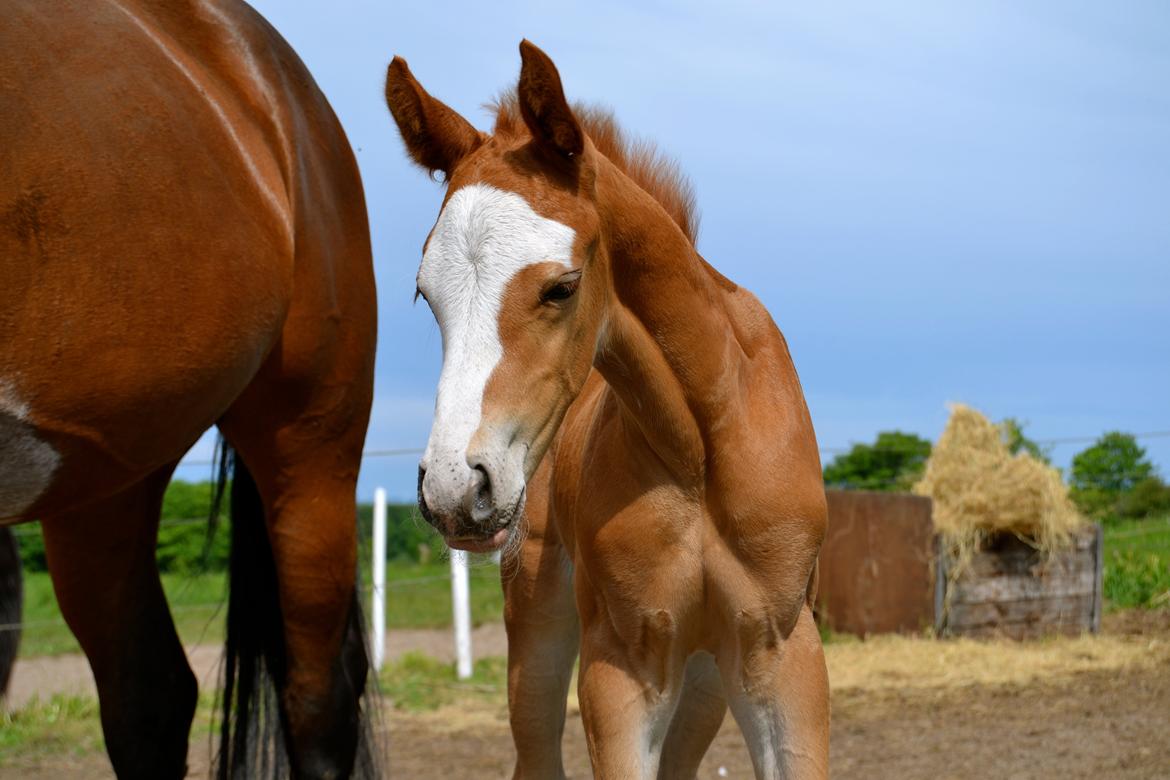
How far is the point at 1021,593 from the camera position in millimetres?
7320

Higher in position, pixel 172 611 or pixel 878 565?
pixel 878 565

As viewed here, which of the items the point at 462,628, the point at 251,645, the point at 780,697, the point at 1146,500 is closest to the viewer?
the point at 780,697

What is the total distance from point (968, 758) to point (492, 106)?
3403 mm

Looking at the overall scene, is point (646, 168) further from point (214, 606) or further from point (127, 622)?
point (214, 606)

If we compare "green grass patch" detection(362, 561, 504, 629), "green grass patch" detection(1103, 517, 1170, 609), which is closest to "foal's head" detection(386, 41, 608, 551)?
"green grass patch" detection(362, 561, 504, 629)

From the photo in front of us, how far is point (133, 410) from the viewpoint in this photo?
2.51 meters

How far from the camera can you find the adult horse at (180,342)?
2.34 metres

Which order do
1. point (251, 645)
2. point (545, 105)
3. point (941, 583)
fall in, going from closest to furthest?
point (545, 105), point (251, 645), point (941, 583)

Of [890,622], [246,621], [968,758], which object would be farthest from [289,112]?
[890,622]

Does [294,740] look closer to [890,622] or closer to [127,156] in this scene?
[127,156]

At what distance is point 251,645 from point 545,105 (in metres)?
1.95

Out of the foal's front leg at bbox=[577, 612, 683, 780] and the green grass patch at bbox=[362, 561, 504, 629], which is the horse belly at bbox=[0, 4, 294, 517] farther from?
the green grass patch at bbox=[362, 561, 504, 629]

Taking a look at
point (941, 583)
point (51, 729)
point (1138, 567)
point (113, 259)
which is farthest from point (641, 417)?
point (1138, 567)

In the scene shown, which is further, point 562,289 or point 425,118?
point 425,118
